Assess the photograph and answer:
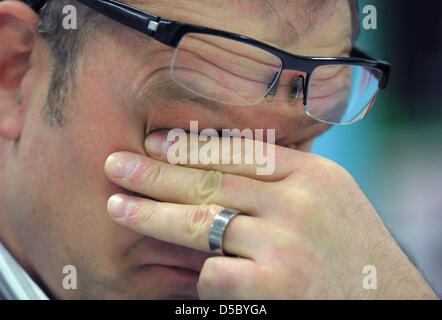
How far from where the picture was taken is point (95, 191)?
1.11 m

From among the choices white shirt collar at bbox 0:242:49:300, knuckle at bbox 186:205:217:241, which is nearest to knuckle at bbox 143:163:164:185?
knuckle at bbox 186:205:217:241

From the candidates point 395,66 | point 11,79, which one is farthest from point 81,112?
point 395,66

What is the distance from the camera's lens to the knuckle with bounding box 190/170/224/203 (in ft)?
3.34

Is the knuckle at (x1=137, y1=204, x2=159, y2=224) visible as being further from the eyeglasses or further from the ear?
the ear

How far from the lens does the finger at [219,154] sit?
105 cm

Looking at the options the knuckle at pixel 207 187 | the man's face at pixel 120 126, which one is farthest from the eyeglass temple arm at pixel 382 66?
the knuckle at pixel 207 187

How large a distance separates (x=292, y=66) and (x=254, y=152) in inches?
9.3

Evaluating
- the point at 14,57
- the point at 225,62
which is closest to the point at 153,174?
the point at 225,62

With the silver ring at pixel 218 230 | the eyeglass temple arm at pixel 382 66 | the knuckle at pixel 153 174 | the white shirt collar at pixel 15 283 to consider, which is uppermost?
the eyeglass temple arm at pixel 382 66

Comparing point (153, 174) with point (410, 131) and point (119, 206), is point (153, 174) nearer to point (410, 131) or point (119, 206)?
point (119, 206)

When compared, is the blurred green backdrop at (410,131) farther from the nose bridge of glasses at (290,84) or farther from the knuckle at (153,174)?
the knuckle at (153,174)

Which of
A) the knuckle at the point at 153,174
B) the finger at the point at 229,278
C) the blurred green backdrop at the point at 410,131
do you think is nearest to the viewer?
the finger at the point at 229,278

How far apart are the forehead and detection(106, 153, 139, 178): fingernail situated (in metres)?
0.35
